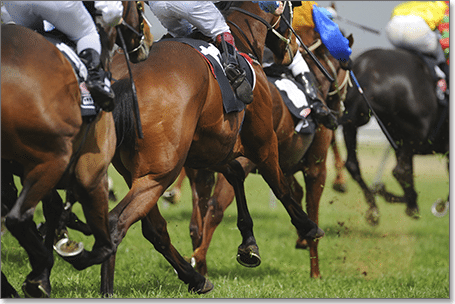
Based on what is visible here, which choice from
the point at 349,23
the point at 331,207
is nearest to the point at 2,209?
the point at 349,23

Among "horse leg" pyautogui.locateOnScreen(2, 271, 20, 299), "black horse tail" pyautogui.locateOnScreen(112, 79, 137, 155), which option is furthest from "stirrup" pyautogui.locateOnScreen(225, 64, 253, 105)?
"horse leg" pyautogui.locateOnScreen(2, 271, 20, 299)

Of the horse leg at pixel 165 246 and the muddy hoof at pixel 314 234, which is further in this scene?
the muddy hoof at pixel 314 234

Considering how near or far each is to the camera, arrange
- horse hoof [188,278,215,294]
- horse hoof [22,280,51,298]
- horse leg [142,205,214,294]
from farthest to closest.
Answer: horse hoof [188,278,215,294] → horse leg [142,205,214,294] → horse hoof [22,280,51,298]

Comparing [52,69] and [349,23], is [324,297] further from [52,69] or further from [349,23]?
[349,23]

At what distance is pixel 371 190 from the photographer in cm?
845

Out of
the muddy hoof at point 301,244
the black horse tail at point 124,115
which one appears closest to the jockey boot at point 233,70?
the black horse tail at point 124,115

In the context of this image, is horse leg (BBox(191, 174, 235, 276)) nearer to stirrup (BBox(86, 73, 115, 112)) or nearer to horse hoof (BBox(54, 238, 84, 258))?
horse hoof (BBox(54, 238, 84, 258))

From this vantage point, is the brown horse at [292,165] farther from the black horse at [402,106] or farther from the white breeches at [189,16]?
the black horse at [402,106]

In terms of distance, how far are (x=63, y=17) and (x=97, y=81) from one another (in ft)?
1.11

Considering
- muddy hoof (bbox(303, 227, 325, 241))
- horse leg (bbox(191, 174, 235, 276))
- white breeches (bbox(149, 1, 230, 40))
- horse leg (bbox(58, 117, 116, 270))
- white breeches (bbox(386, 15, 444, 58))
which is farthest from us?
white breeches (bbox(386, 15, 444, 58))

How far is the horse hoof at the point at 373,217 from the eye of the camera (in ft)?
26.1

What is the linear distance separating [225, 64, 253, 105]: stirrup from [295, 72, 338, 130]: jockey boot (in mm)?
1572

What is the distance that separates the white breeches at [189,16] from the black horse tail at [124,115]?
637 millimetres

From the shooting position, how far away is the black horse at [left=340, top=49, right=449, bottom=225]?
7.67 m
